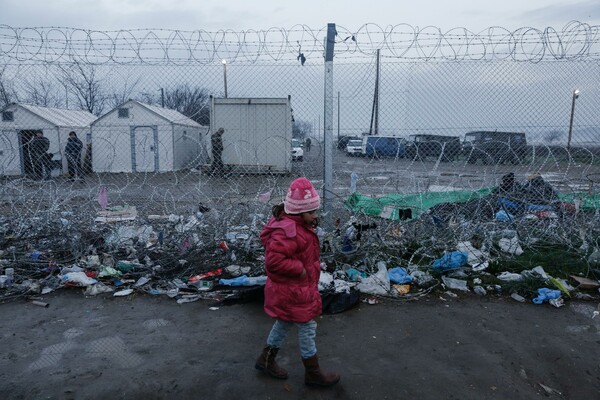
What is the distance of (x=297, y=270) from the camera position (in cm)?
247

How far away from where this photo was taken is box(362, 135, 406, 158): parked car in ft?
19.0

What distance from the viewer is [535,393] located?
2617 mm

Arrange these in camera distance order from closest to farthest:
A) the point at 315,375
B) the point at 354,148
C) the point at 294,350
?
the point at 315,375 < the point at 294,350 < the point at 354,148

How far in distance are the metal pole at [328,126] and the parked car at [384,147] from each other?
32.6 inches

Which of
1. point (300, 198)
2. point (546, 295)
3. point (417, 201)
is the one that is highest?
point (300, 198)

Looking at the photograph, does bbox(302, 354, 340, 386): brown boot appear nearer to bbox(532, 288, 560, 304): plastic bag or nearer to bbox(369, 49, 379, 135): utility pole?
bbox(532, 288, 560, 304): plastic bag

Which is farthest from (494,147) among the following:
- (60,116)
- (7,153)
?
(60,116)

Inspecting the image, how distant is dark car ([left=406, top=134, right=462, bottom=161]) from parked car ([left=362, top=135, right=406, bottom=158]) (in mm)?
113

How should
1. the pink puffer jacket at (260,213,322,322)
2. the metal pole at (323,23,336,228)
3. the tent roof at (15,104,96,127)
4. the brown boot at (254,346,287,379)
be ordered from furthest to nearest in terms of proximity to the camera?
the tent roof at (15,104,96,127)
the metal pole at (323,23,336,228)
the brown boot at (254,346,287,379)
the pink puffer jacket at (260,213,322,322)

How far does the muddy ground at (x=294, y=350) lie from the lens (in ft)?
8.63

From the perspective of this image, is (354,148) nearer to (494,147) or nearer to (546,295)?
(494,147)

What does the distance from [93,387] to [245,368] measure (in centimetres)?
94

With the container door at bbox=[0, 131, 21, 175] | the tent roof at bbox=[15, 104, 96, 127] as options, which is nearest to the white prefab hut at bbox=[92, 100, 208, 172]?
the tent roof at bbox=[15, 104, 96, 127]

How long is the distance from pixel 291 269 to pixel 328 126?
8.86 ft
